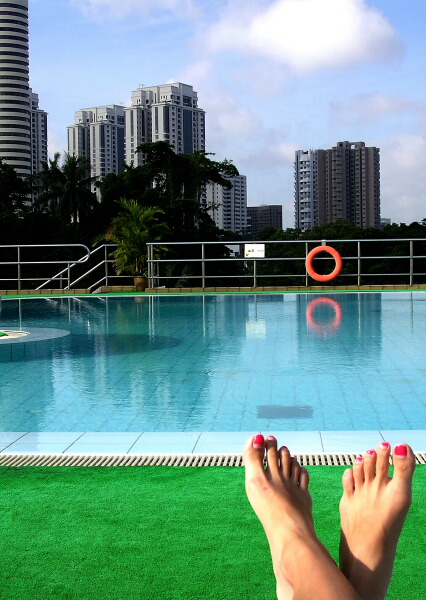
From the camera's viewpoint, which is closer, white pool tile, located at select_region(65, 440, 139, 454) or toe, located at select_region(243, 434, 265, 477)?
toe, located at select_region(243, 434, 265, 477)

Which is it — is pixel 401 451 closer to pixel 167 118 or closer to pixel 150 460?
pixel 150 460

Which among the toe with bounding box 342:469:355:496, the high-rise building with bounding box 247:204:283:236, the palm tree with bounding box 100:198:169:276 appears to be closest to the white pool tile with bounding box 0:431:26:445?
the toe with bounding box 342:469:355:496

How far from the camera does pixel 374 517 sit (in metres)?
1.67

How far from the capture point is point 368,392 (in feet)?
14.4

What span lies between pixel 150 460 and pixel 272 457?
104 cm

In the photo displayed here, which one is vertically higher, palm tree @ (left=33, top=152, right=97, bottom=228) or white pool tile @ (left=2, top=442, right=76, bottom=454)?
palm tree @ (left=33, top=152, right=97, bottom=228)

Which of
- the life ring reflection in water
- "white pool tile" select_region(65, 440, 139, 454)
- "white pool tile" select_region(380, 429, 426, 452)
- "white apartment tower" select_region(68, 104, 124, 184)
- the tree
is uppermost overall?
"white apartment tower" select_region(68, 104, 124, 184)

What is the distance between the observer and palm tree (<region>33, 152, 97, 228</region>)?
35688 millimetres

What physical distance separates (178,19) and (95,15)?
127cm

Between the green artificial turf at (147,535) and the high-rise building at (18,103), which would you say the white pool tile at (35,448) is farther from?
the high-rise building at (18,103)

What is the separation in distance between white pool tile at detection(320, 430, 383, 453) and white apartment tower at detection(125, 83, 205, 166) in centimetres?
5472

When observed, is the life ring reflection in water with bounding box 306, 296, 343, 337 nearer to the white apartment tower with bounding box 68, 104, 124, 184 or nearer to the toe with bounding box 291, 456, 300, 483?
the toe with bounding box 291, 456, 300, 483

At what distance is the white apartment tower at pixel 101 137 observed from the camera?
217 ft

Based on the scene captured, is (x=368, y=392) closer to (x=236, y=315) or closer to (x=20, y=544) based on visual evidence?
(x=20, y=544)
